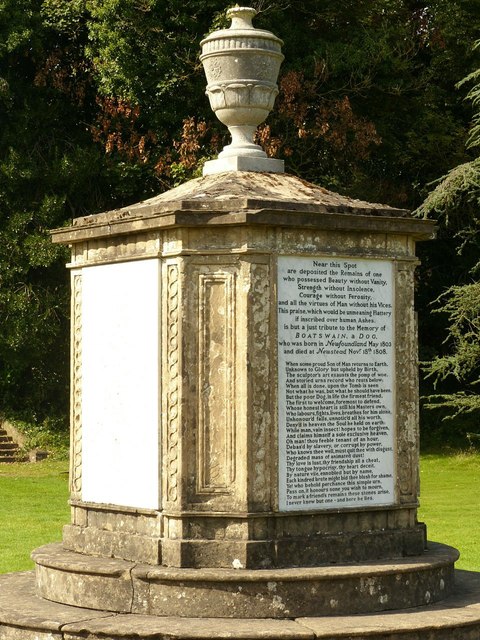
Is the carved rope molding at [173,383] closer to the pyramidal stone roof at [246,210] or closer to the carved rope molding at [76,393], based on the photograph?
the pyramidal stone roof at [246,210]

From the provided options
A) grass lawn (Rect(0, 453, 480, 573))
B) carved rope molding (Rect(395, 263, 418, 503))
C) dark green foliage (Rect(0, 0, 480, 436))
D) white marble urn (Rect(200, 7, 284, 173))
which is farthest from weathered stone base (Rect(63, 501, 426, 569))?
dark green foliage (Rect(0, 0, 480, 436))

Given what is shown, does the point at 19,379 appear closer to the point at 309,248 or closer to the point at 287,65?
the point at 287,65

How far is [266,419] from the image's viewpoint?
702 centimetres

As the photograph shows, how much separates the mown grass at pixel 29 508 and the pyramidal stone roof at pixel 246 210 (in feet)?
15.6

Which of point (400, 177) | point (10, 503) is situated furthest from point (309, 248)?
point (400, 177)

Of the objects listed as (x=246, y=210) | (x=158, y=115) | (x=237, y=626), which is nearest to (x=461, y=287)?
(x=158, y=115)

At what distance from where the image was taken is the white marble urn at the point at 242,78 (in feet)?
25.2

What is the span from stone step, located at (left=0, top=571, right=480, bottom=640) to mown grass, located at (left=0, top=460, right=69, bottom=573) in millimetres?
4338

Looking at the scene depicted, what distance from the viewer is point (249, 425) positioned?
695 centimetres

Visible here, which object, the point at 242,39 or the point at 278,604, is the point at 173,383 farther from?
the point at 242,39

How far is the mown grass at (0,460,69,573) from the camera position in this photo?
41.0 ft

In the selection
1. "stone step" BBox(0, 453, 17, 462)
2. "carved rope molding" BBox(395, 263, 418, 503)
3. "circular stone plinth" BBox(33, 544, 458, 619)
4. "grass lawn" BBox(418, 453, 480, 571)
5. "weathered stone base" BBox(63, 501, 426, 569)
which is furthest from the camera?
"stone step" BBox(0, 453, 17, 462)

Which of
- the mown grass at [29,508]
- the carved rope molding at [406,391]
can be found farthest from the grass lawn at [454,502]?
the mown grass at [29,508]

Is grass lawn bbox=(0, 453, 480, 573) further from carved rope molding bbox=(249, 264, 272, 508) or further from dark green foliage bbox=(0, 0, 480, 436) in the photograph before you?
carved rope molding bbox=(249, 264, 272, 508)
